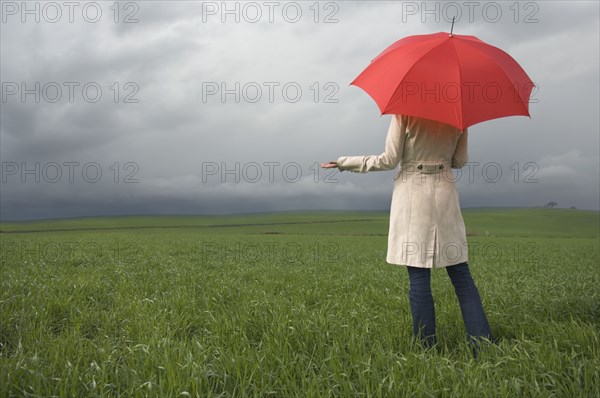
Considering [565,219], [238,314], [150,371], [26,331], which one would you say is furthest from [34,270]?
[565,219]

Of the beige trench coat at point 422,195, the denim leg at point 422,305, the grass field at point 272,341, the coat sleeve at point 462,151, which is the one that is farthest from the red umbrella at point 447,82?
the grass field at point 272,341

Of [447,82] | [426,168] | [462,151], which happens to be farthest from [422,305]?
[447,82]

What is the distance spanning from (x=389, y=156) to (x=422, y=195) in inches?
20.9

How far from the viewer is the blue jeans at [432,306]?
4.52 meters

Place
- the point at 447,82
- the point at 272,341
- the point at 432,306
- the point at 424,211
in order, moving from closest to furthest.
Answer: the point at 447,82
the point at 424,211
the point at 432,306
the point at 272,341

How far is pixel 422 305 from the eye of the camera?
14.9 ft

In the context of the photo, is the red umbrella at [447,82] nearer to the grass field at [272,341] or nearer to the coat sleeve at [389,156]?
the coat sleeve at [389,156]

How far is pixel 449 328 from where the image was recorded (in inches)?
217

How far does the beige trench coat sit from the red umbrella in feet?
1.01

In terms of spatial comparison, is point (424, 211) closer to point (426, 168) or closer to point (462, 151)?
point (426, 168)

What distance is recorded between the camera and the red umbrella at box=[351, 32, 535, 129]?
4.22 m

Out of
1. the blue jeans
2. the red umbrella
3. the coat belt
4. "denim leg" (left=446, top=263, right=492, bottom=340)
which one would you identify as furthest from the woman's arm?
"denim leg" (left=446, top=263, right=492, bottom=340)

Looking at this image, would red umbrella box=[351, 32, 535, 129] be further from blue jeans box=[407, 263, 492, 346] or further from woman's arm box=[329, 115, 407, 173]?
blue jeans box=[407, 263, 492, 346]

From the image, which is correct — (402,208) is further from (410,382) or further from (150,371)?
(150,371)
